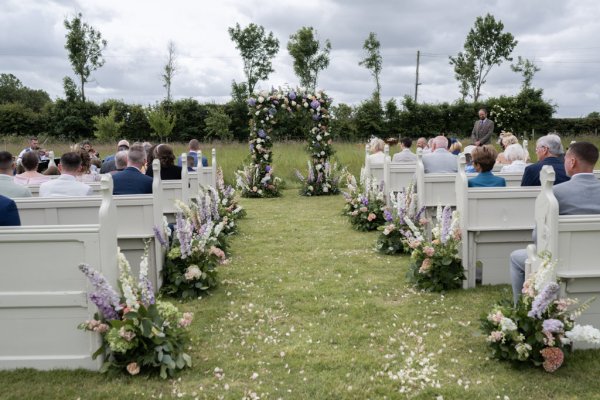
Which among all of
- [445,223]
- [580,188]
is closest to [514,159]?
[445,223]

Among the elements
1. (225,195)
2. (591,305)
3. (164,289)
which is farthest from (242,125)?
(591,305)

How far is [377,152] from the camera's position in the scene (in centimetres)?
1276

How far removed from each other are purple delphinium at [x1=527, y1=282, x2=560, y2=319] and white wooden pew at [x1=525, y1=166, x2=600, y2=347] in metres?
0.40

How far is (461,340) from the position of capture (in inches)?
188

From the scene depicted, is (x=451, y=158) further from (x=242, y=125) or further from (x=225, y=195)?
(x=242, y=125)

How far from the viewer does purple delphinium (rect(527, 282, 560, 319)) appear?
3.82m

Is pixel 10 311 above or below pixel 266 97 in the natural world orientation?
below

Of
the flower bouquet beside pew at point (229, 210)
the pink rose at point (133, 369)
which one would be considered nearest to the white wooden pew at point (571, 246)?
the pink rose at point (133, 369)

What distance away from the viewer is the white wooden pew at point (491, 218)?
5.98m

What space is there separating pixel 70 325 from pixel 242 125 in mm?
31987

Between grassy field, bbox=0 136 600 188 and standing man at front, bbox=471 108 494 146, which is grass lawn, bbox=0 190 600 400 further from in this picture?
grassy field, bbox=0 136 600 188

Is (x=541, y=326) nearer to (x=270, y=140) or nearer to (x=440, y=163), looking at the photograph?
(x=440, y=163)

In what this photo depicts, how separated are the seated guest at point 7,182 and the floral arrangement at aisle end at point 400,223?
4.50 metres

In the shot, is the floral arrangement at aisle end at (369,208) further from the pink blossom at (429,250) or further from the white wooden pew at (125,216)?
the white wooden pew at (125,216)
